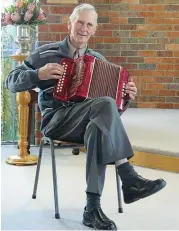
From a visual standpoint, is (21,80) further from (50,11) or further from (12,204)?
(50,11)

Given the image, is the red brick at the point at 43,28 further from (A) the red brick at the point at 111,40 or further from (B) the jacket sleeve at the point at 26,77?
(B) the jacket sleeve at the point at 26,77

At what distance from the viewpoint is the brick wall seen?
6.01 m

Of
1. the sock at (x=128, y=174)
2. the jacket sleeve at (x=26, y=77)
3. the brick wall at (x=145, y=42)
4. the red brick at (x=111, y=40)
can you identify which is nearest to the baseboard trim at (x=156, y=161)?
the sock at (x=128, y=174)

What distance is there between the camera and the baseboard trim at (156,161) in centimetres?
381

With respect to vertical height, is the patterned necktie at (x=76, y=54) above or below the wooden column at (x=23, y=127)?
above

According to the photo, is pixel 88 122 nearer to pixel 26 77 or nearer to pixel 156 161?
pixel 26 77

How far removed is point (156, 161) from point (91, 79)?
1493 millimetres

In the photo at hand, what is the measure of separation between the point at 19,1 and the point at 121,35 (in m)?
2.19

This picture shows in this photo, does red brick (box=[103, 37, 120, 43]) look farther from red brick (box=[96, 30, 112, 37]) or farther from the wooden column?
the wooden column

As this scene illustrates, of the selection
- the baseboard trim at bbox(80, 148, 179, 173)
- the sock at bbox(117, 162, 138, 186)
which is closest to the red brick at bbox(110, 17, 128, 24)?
the baseboard trim at bbox(80, 148, 179, 173)

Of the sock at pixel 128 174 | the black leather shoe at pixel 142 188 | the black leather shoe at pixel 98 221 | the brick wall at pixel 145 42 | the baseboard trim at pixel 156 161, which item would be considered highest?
the brick wall at pixel 145 42

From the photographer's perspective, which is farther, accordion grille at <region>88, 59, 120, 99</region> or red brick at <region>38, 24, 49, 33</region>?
red brick at <region>38, 24, 49, 33</region>

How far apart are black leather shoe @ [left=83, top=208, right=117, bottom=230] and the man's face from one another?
38.9 inches

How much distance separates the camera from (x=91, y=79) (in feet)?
8.73
